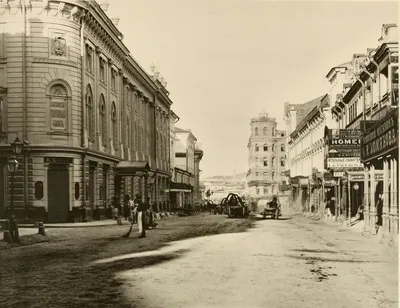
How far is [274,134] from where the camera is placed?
16.9 m

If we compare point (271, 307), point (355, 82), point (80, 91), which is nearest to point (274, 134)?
point (80, 91)

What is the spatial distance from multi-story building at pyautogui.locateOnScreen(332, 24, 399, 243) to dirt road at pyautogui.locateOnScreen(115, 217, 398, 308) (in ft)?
6.06

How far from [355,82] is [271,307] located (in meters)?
19.4

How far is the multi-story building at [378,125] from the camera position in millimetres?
15988

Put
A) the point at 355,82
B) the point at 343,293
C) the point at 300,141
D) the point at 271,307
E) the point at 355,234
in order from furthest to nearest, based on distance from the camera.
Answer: the point at 355,82 → the point at 355,234 → the point at 300,141 → the point at 343,293 → the point at 271,307

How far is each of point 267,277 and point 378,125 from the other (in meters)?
6.66

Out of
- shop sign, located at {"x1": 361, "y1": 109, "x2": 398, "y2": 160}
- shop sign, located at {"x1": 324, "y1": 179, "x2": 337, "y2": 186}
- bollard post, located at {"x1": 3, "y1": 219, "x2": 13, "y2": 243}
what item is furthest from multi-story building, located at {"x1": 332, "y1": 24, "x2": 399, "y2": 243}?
bollard post, located at {"x1": 3, "y1": 219, "x2": 13, "y2": 243}

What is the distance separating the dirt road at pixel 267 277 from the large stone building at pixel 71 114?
10.2 ft

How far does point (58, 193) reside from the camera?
16.4 m

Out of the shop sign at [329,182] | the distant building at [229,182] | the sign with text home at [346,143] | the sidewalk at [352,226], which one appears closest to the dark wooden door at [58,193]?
the distant building at [229,182]

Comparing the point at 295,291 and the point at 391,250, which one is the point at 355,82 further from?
the point at 295,291

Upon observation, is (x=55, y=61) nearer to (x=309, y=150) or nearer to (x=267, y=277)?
(x=267, y=277)

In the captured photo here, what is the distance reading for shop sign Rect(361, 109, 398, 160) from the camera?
1454 centimetres

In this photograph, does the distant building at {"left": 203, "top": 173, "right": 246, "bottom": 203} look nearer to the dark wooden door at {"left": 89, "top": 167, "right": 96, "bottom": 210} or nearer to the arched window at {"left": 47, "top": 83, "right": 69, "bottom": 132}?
the dark wooden door at {"left": 89, "top": 167, "right": 96, "bottom": 210}
